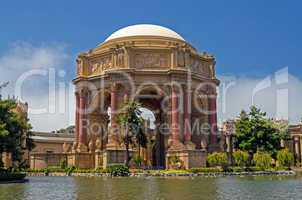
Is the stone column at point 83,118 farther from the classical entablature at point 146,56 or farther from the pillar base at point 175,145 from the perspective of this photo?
the pillar base at point 175,145

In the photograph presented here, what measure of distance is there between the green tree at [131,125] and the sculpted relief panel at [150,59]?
813 cm

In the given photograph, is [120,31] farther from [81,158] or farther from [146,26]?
[81,158]

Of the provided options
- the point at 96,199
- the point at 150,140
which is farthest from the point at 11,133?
the point at 150,140

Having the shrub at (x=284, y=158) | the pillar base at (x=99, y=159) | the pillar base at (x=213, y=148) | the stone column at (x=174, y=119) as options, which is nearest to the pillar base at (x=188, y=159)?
the stone column at (x=174, y=119)

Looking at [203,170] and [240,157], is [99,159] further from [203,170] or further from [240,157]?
[240,157]

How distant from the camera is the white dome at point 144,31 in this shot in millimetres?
57969

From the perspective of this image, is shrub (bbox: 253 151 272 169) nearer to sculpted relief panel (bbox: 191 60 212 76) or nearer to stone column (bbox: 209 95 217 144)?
stone column (bbox: 209 95 217 144)

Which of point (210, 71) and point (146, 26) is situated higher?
point (146, 26)

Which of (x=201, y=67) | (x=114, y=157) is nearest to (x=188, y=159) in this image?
(x=114, y=157)

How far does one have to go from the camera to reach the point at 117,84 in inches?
2174

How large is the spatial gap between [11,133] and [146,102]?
36.0 m

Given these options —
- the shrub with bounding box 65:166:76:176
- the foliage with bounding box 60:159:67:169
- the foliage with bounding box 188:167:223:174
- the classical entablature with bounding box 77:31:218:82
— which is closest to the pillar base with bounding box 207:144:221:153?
the classical entablature with bounding box 77:31:218:82

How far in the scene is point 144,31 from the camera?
5825cm

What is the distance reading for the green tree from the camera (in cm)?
4716
